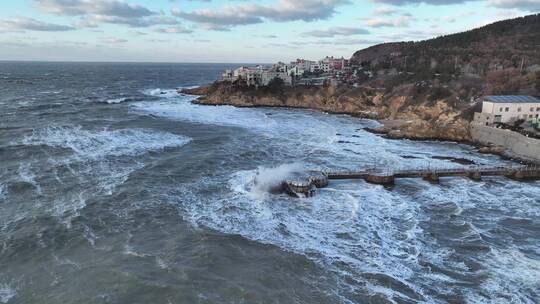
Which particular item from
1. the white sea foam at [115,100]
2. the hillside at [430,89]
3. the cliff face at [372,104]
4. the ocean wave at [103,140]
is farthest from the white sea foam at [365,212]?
the white sea foam at [115,100]

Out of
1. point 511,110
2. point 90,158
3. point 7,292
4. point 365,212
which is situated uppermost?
point 511,110

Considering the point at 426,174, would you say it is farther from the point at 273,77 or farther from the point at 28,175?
the point at 273,77

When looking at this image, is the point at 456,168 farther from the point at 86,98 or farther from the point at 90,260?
the point at 86,98

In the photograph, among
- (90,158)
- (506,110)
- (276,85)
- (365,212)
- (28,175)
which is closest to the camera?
(365,212)

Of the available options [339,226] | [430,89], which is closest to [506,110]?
[430,89]

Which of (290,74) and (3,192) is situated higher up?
(290,74)

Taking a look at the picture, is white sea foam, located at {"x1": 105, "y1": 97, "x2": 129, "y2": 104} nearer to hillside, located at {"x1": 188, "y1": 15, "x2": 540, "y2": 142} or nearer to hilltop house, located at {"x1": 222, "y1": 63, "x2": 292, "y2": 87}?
hillside, located at {"x1": 188, "y1": 15, "x2": 540, "y2": 142}

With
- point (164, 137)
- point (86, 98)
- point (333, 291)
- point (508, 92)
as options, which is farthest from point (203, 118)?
point (333, 291)
